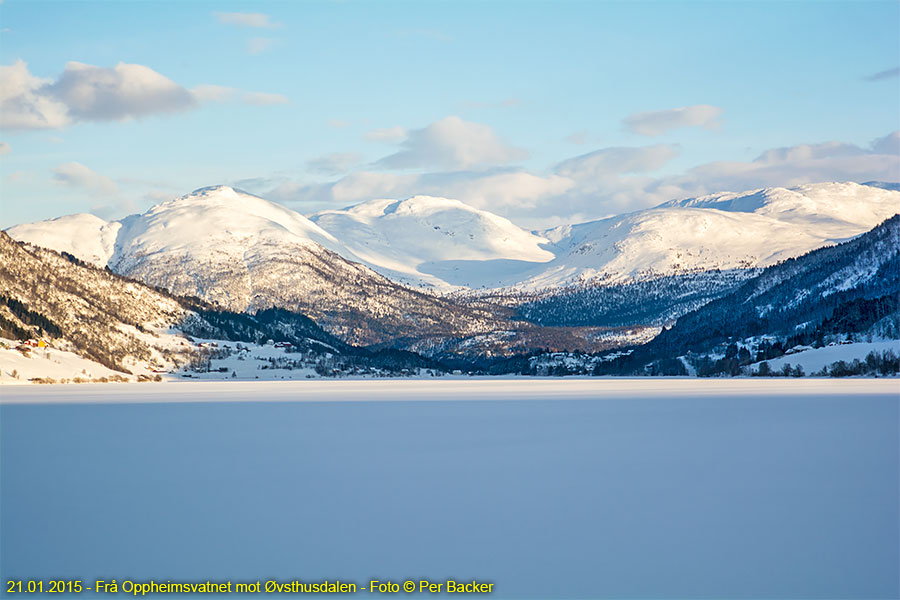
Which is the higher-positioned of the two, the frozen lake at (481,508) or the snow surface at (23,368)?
the snow surface at (23,368)

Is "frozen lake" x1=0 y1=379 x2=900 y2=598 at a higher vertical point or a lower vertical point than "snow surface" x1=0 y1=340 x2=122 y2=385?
lower

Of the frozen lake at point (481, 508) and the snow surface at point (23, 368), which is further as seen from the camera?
the snow surface at point (23, 368)

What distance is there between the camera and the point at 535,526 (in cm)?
3181

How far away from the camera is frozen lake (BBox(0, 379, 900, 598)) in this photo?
2658 centimetres

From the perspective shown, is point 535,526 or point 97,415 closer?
point 535,526

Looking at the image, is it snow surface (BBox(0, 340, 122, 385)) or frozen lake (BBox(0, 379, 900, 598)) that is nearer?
frozen lake (BBox(0, 379, 900, 598))

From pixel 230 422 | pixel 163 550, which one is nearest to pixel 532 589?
pixel 163 550

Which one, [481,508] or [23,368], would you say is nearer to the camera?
[481,508]

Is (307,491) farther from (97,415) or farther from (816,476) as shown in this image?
(97,415)

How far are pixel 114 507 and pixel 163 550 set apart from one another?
25.1ft

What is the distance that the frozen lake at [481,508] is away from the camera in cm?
2658

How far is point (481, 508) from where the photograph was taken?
35031 millimetres

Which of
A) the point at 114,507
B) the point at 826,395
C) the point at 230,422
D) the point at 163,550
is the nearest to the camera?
the point at 163,550

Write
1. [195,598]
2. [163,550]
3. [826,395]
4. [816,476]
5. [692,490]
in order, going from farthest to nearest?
[826,395]
[816,476]
[692,490]
[163,550]
[195,598]
